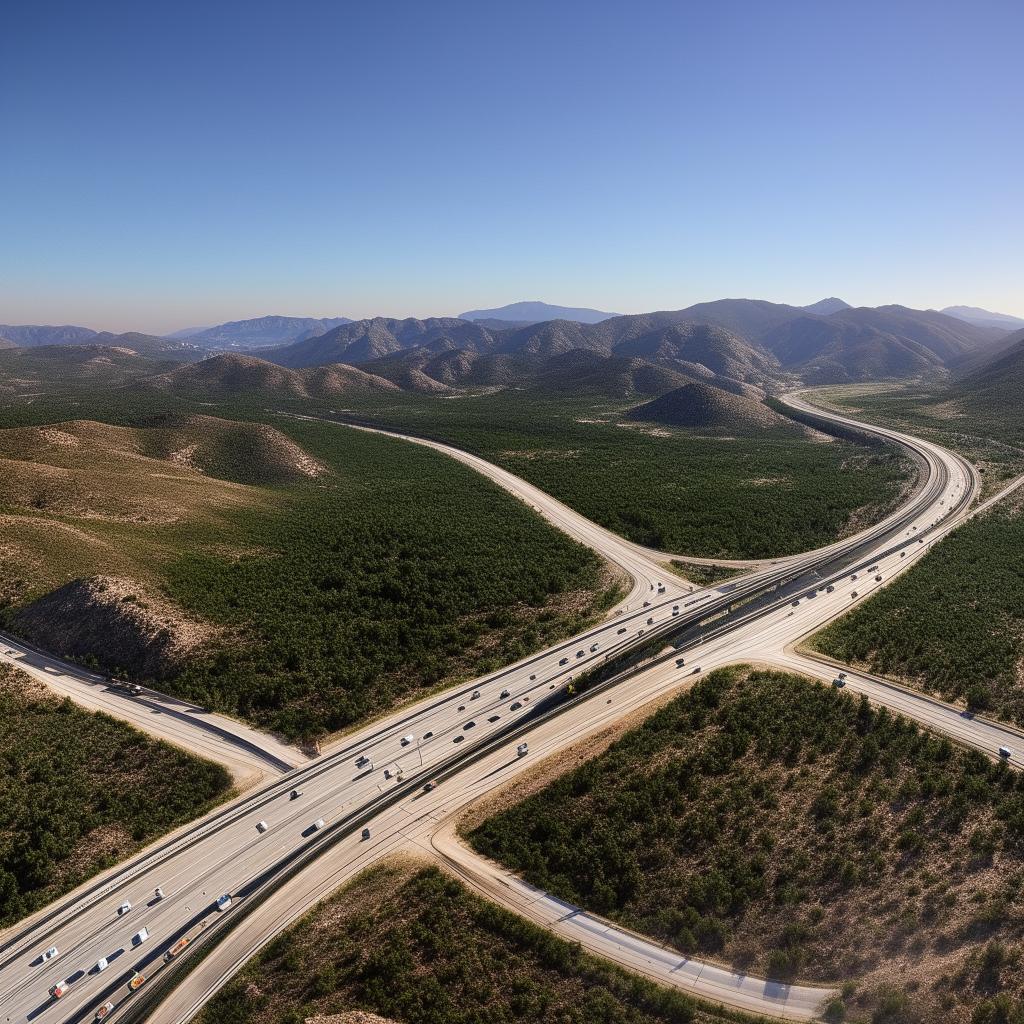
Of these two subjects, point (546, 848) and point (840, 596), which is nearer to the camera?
point (546, 848)

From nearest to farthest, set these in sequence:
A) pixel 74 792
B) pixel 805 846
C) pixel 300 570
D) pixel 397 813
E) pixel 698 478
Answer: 1. pixel 805 846
2. pixel 397 813
3. pixel 74 792
4. pixel 300 570
5. pixel 698 478

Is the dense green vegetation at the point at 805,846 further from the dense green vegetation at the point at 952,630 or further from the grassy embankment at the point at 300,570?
the grassy embankment at the point at 300,570

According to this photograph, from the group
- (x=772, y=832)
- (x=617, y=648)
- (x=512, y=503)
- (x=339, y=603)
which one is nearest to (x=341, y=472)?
(x=512, y=503)

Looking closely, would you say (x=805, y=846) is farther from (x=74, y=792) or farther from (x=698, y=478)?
(x=698, y=478)

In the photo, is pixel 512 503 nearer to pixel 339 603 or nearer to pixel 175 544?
pixel 339 603

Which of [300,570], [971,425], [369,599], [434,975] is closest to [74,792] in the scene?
[434,975]

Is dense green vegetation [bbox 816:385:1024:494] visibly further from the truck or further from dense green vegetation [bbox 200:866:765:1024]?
the truck
